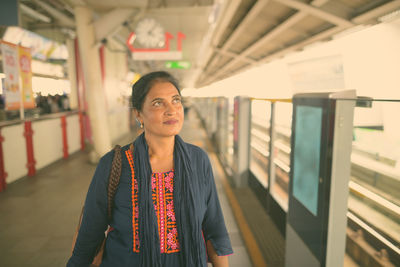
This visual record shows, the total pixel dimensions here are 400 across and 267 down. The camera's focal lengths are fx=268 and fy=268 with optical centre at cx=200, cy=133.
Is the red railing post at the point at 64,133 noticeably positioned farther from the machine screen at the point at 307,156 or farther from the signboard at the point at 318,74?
the machine screen at the point at 307,156

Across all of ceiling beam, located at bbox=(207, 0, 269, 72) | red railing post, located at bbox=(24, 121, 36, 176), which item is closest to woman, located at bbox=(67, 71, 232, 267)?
ceiling beam, located at bbox=(207, 0, 269, 72)

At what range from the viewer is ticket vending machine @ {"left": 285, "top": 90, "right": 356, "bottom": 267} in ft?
6.43

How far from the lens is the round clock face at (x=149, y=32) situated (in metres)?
6.68

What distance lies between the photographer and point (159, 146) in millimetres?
1440

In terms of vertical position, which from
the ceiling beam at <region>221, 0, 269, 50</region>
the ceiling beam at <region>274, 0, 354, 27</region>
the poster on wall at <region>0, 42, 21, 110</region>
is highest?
the ceiling beam at <region>221, 0, 269, 50</region>

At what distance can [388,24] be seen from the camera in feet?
10.4

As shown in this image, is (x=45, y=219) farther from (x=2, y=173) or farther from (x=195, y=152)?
(x=195, y=152)

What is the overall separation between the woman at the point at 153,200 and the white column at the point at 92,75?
19.0ft

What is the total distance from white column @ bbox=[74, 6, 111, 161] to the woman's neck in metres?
5.87

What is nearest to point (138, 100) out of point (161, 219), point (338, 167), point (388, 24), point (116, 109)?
point (161, 219)

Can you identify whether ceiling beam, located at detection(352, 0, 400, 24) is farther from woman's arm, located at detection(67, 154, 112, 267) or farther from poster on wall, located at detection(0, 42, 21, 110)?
poster on wall, located at detection(0, 42, 21, 110)

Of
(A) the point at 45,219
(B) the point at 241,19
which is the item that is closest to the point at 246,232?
(A) the point at 45,219

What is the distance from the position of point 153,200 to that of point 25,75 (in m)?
5.94

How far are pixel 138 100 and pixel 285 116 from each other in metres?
4.48
